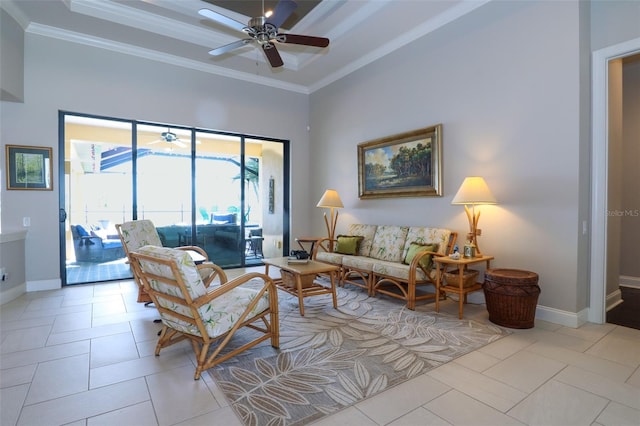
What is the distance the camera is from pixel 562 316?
10.4 feet

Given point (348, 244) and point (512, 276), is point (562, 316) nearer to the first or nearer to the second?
point (512, 276)

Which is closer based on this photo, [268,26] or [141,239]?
[268,26]

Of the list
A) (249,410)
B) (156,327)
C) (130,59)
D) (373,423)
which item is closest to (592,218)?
(373,423)

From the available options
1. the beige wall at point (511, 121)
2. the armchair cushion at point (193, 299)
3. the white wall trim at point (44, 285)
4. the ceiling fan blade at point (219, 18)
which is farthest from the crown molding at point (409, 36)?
the white wall trim at point (44, 285)

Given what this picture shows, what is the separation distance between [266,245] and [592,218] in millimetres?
5257

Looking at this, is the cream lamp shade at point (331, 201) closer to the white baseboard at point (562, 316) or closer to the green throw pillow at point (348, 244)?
the green throw pillow at point (348, 244)

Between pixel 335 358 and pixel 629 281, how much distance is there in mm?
5034

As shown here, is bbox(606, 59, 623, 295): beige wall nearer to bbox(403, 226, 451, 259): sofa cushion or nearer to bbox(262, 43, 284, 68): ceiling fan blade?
bbox(403, 226, 451, 259): sofa cushion

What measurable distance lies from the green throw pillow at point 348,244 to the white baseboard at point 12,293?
4305 millimetres

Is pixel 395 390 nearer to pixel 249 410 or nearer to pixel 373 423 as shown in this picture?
pixel 373 423

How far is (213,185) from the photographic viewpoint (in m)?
5.95

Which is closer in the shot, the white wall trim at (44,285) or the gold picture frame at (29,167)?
the gold picture frame at (29,167)

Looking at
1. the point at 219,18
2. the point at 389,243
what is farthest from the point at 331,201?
the point at 219,18

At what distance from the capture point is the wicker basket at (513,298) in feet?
9.87
